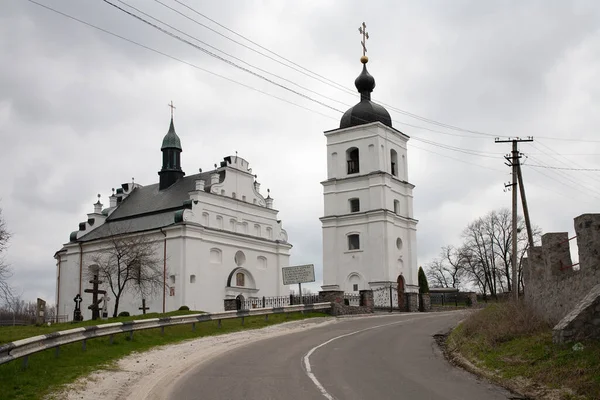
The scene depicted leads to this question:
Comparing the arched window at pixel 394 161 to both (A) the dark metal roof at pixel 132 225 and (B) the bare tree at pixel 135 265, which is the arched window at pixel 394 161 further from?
(B) the bare tree at pixel 135 265

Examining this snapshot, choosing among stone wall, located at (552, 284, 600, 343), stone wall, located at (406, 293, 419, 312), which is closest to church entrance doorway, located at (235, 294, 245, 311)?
stone wall, located at (406, 293, 419, 312)

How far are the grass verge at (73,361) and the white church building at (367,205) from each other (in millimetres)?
26472

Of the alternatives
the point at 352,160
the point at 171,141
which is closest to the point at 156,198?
the point at 171,141

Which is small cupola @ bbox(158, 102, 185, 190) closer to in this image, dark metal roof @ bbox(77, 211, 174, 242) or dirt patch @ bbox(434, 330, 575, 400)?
dark metal roof @ bbox(77, 211, 174, 242)

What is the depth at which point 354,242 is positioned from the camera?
171 ft

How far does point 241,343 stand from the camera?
68.2 ft

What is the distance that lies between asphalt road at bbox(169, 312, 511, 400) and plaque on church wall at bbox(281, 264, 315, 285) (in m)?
14.3

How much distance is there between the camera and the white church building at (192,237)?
160ft

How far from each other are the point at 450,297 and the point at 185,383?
48644 millimetres

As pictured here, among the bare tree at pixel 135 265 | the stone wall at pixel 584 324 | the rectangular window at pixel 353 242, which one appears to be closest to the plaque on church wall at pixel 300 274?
the bare tree at pixel 135 265

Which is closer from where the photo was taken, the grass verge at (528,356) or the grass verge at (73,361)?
the grass verge at (528,356)

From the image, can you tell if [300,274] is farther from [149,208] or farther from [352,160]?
[149,208]

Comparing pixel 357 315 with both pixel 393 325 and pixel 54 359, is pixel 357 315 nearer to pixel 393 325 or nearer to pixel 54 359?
pixel 393 325

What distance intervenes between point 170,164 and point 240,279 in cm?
1249
